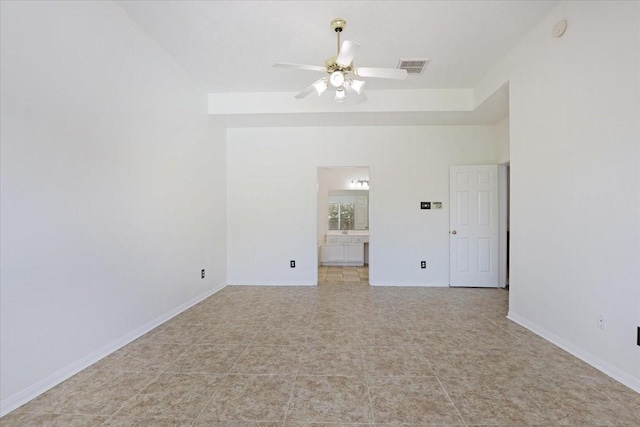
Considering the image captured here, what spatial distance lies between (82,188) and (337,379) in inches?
92.8

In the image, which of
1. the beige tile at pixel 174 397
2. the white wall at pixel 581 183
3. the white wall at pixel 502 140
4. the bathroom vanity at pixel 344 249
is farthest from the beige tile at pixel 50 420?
the bathroom vanity at pixel 344 249

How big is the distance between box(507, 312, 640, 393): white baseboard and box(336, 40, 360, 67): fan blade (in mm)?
2967

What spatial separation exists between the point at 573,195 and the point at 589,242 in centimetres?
40

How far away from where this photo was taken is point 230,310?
360cm

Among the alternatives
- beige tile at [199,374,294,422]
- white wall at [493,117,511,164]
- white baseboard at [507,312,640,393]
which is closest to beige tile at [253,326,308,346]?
beige tile at [199,374,294,422]

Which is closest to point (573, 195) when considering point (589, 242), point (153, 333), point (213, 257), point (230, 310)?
point (589, 242)

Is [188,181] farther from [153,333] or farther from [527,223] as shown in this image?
[527,223]

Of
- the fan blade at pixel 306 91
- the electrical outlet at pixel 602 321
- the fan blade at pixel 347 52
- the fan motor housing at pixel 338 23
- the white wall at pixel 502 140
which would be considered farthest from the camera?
the white wall at pixel 502 140

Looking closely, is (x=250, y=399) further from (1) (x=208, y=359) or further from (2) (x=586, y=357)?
(2) (x=586, y=357)

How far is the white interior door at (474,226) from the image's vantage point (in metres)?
4.64

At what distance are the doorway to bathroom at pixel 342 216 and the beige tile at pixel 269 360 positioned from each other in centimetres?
436

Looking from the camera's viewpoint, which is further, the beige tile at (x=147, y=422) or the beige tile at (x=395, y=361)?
the beige tile at (x=395, y=361)

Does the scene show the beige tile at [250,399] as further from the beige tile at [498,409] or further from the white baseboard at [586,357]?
the white baseboard at [586,357]

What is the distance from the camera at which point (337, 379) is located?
2.05 metres
